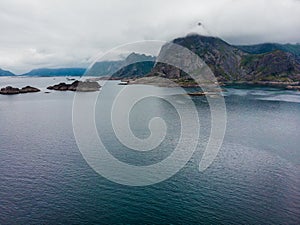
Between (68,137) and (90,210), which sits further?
(68,137)

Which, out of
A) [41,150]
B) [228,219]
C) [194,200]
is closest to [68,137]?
[41,150]

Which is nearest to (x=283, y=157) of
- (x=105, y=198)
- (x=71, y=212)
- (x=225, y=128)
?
(x=225, y=128)

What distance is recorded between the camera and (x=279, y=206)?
42.8 meters

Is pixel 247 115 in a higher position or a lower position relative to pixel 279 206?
higher

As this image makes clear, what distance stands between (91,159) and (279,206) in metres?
39.4

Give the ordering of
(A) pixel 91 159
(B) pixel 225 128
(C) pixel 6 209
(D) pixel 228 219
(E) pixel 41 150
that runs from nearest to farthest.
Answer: (D) pixel 228 219
(C) pixel 6 209
(A) pixel 91 159
(E) pixel 41 150
(B) pixel 225 128

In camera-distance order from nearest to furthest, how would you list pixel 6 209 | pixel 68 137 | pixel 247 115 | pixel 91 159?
pixel 6 209 → pixel 91 159 → pixel 68 137 → pixel 247 115

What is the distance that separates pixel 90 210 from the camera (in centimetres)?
4156

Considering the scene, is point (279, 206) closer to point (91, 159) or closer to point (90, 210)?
point (90, 210)

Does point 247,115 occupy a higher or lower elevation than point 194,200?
higher

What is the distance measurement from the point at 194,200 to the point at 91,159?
27.9 meters

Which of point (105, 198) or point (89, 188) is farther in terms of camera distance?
point (89, 188)

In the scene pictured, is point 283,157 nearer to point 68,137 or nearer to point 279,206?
point 279,206

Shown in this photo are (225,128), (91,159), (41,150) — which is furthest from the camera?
(225,128)
